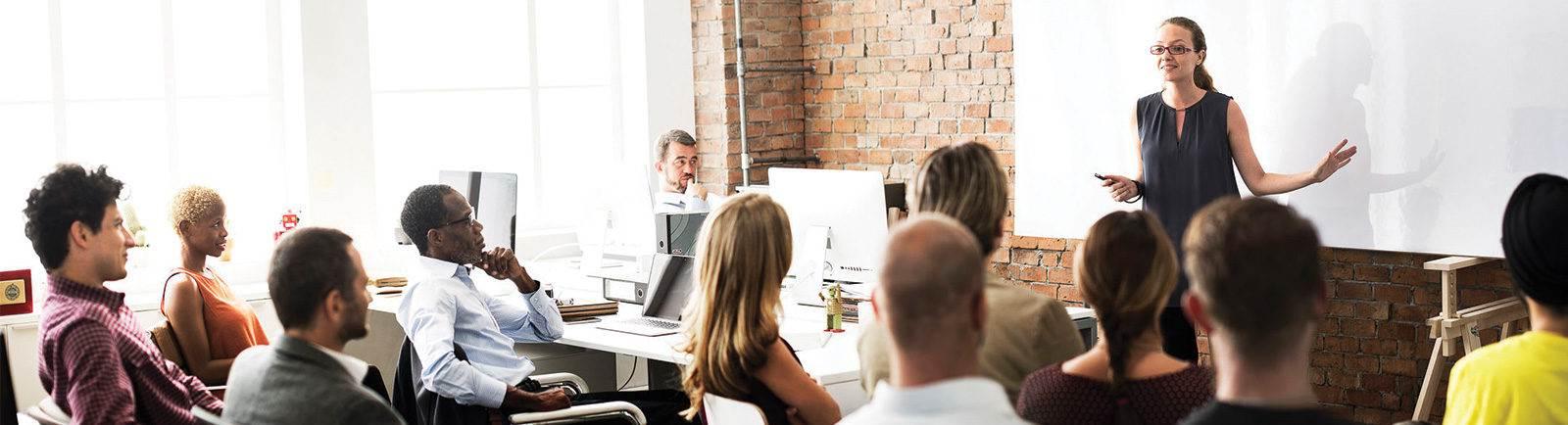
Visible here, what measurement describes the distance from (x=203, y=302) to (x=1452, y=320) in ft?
11.6

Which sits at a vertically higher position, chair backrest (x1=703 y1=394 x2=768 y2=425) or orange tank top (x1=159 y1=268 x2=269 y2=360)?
orange tank top (x1=159 y1=268 x2=269 y2=360)

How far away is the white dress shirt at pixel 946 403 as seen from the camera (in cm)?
165

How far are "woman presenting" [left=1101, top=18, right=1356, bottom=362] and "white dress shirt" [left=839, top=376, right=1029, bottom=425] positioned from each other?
2922mm

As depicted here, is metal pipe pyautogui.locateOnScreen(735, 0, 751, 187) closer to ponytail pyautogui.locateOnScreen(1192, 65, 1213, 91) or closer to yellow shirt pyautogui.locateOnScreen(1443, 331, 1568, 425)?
ponytail pyautogui.locateOnScreen(1192, 65, 1213, 91)

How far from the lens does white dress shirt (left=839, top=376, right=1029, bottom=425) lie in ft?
5.42

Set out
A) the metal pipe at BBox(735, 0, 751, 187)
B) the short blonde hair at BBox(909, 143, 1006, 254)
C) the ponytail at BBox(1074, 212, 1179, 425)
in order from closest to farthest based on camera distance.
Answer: the ponytail at BBox(1074, 212, 1179, 425) → the short blonde hair at BBox(909, 143, 1006, 254) → the metal pipe at BBox(735, 0, 751, 187)

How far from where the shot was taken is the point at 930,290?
167cm

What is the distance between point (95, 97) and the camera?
20.2ft

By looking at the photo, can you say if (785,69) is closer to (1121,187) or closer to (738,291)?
(1121,187)

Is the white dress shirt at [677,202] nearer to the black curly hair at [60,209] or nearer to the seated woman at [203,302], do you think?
the seated woman at [203,302]

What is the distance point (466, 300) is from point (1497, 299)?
10.6ft

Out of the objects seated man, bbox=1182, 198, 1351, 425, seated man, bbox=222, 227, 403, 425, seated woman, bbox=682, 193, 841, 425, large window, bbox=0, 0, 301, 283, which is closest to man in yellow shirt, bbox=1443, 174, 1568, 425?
seated man, bbox=1182, 198, 1351, 425

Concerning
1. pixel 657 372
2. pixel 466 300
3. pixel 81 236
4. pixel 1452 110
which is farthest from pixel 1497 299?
pixel 81 236

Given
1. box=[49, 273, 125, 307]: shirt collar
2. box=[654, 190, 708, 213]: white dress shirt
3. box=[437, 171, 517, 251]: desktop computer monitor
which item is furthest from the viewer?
box=[654, 190, 708, 213]: white dress shirt
